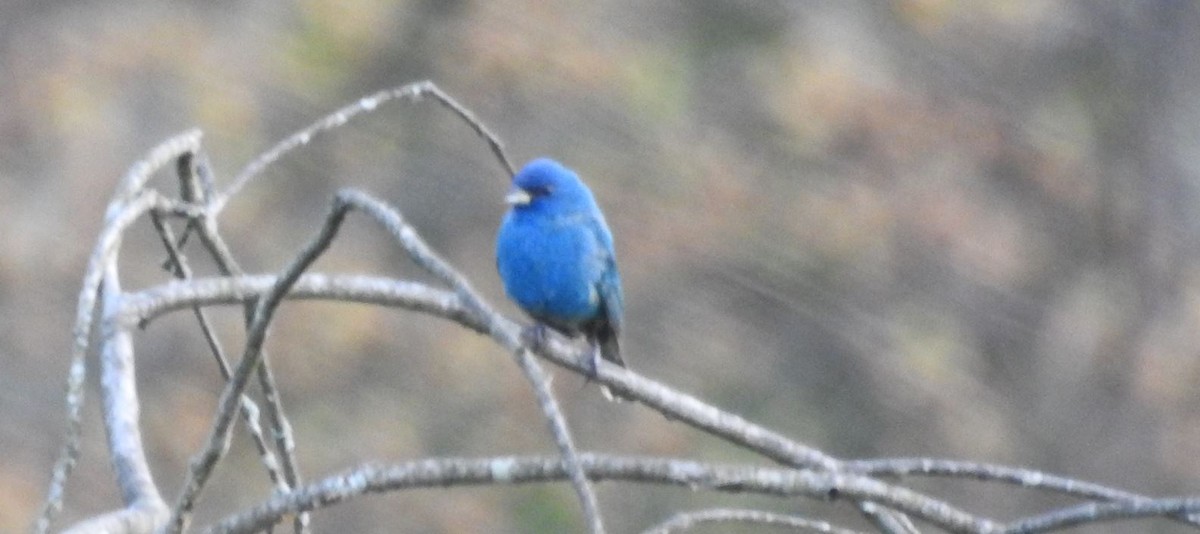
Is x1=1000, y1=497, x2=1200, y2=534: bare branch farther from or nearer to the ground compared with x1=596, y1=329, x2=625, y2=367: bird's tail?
nearer to the ground

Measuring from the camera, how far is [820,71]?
8.54m

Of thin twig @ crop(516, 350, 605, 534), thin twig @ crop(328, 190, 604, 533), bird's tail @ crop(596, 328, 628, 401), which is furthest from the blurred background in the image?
thin twig @ crop(516, 350, 605, 534)

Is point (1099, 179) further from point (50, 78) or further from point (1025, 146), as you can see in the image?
point (50, 78)

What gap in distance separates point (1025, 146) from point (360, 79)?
129 inches

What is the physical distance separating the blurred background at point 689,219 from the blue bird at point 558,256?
11.1ft

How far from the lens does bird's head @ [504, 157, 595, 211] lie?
3.81 m

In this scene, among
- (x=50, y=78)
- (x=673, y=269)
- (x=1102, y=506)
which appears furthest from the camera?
(x=673, y=269)

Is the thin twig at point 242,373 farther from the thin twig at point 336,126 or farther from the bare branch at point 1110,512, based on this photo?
the bare branch at point 1110,512

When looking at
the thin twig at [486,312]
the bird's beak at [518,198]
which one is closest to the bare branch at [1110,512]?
the thin twig at [486,312]

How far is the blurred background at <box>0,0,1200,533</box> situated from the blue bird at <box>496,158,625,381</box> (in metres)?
3.38

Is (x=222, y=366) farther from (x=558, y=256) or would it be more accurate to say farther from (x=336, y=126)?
(x=558, y=256)

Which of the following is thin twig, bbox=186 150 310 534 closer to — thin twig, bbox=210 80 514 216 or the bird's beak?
thin twig, bbox=210 80 514 216

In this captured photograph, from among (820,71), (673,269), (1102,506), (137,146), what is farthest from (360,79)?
(1102,506)

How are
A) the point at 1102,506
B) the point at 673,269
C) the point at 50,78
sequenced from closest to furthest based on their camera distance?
1. the point at 1102,506
2. the point at 50,78
3. the point at 673,269
